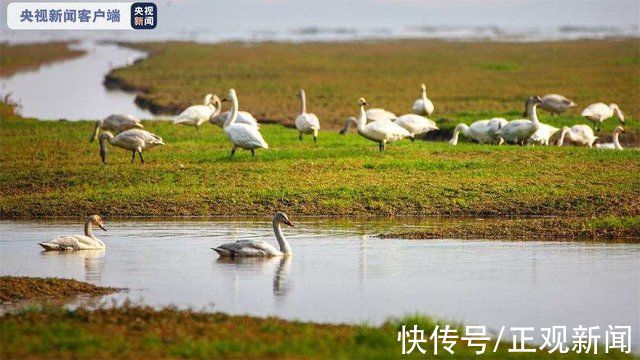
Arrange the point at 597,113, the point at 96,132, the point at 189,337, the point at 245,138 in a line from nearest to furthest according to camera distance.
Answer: the point at 189,337
the point at 245,138
the point at 96,132
the point at 597,113

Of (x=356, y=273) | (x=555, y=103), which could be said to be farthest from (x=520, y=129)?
(x=356, y=273)

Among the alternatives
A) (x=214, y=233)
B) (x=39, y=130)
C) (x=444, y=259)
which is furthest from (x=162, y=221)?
(x=39, y=130)

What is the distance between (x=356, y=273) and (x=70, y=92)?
4330 cm

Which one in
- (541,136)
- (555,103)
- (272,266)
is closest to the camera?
(272,266)

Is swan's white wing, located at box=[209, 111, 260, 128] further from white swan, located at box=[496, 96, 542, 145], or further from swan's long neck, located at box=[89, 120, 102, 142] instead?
white swan, located at box=[496, 96, 542, 145]

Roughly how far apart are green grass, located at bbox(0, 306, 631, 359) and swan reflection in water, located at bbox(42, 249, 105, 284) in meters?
3.37

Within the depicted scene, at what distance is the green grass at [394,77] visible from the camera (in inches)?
1821

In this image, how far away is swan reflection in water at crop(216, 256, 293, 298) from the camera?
14.9 m

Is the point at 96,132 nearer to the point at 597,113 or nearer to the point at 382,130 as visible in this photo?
the point at 382,130

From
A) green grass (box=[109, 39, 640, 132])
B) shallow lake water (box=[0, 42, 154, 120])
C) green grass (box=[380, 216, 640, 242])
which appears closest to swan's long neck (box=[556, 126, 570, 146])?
green grass (box=[109, 39, 640, 132])

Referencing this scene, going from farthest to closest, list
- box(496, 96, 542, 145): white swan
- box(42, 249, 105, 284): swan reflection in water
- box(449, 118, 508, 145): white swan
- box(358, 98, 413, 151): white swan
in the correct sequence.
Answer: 1. box(449, 118, 508, 145): white swan
2. box(496, 96, 542, 145): white swan
3. box(358, 98, 413, 151): white swan
4. box(42, 249, 105, 284): swan reflection in water

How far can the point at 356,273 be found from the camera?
51.3 feet

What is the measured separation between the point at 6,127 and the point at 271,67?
39796 mm

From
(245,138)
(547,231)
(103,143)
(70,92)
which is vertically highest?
(70,92)
